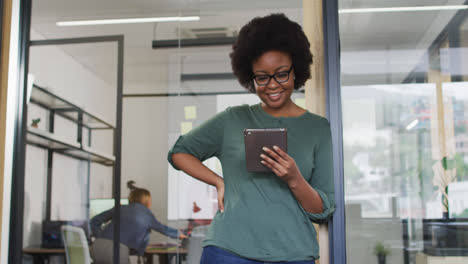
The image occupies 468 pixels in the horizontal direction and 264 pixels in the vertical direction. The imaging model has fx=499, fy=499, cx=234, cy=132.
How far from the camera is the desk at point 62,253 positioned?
3.97m

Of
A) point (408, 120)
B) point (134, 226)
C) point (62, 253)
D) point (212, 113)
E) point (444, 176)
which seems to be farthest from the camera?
point (134, 226)

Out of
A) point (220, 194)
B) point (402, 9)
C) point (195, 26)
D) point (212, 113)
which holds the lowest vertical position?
point (220, 194)

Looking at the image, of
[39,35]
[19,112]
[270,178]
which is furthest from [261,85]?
[39,35]

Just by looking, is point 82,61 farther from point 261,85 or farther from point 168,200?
point 261,85

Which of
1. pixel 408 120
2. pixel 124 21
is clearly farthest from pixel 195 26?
pixel 408 120

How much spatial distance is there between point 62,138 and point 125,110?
1.31 meters

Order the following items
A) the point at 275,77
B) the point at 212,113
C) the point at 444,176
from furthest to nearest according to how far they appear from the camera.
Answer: the point at 212,113, the point at 444,176, the point at 275,77

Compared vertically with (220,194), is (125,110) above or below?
above

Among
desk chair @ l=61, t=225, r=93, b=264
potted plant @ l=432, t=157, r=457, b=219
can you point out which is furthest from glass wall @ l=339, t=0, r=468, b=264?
desk chair @ l=61, t=225, r=93, b=264

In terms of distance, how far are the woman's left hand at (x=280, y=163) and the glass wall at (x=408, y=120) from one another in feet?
2.21

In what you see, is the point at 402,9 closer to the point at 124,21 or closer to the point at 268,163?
the point at 268,163

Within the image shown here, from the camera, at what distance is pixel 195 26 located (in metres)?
3.94

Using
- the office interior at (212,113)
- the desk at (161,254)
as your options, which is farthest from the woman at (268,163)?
the desk at (161,254)

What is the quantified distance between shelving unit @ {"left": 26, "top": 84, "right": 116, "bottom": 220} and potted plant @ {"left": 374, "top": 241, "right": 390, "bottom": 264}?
2963 millimetres
